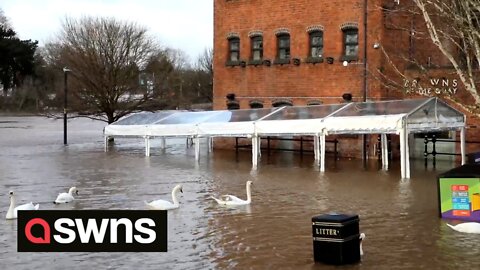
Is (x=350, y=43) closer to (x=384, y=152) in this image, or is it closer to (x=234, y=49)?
(x=384, y=152)

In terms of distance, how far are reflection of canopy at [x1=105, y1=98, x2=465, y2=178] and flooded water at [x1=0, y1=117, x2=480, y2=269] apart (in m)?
1.33

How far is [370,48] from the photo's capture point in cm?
2881

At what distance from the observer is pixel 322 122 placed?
2431cm

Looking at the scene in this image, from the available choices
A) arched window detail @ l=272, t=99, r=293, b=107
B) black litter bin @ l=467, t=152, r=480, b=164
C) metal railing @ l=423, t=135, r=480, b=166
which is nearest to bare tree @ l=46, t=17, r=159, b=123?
arched window detail @ l=272, t=99, r=293, b=107

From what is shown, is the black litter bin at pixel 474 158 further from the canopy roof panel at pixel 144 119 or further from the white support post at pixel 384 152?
the canopy roof panel at pixel 144 119

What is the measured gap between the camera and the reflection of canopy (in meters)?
22.5

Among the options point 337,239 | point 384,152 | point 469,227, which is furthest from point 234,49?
point 337,239

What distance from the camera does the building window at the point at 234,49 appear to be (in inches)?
1361

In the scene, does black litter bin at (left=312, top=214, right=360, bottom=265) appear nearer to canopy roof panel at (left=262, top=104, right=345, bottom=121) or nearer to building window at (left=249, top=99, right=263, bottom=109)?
canopy roof panel at (left=262, top=104, right=345, bottom=121)

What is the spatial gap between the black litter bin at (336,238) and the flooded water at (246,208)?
0.19 metres

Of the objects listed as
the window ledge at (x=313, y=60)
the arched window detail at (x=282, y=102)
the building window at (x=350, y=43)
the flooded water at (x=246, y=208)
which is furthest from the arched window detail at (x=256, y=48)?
the flooded water at (x=246, y=208)

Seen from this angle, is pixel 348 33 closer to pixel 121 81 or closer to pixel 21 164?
pixel 21 164

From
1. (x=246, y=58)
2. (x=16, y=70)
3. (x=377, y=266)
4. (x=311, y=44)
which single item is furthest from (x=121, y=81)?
(x=16, y=70)

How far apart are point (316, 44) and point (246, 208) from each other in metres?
16.6
